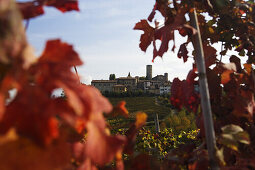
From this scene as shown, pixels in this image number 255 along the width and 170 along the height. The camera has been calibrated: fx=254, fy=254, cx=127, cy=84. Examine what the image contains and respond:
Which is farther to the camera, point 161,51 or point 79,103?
point 161,51

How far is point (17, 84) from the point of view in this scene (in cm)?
54

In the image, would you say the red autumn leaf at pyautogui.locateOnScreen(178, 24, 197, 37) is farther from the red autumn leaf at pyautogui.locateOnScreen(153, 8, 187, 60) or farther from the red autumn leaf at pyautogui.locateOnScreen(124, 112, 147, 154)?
the red autumn leaf at pyautogui.locateOnScreen(124, 112, 147, 154)

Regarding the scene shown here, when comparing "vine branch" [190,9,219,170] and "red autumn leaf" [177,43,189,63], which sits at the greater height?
"red autumn leaf" [177,43,189,63]

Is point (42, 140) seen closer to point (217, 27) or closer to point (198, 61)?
point (198, 61)

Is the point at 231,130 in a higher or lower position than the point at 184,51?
lower

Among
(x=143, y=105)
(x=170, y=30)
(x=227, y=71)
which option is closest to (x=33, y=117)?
(x=170, y=30)

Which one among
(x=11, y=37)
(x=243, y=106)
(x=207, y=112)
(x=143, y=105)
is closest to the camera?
(x=11, y=37)

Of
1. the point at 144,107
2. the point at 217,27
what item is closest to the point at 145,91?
the point at 144,107

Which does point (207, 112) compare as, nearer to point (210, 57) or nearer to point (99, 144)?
point (210, 57)

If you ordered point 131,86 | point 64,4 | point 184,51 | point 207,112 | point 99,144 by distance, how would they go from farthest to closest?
point 131,86
point 184,51
point 207,112
point 64,4
point 99,144

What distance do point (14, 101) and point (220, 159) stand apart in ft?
2.55

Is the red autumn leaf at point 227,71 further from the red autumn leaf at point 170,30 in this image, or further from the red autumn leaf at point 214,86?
the red autumn leaf at point 170,30

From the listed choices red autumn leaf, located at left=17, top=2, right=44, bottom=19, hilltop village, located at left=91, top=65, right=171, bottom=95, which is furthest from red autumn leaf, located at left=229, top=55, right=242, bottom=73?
hilltop village, located at left=91, top=65, right=171, bottom=95

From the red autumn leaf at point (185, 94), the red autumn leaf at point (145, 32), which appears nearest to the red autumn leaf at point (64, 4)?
the red autumn leaf at point (145, 32)
